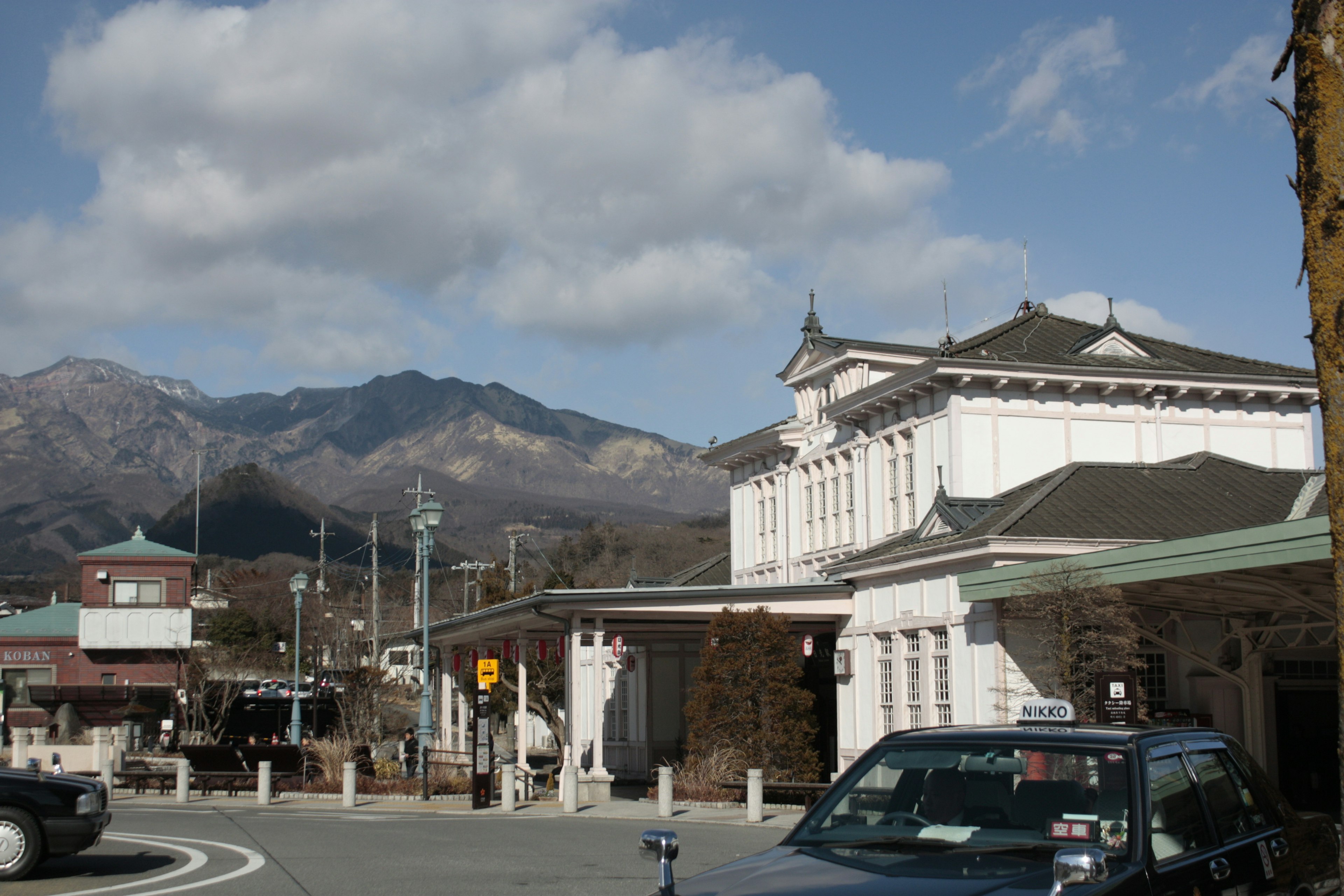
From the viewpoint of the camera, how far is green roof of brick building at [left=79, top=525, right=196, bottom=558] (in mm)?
61812

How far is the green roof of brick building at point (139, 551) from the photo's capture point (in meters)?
61.8

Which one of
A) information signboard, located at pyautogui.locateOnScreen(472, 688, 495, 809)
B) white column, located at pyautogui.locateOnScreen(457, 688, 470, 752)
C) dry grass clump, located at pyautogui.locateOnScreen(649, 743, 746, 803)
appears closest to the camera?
dry grass clump, located at pyautogui.locateOnScreen(649, 743, 746, 803)

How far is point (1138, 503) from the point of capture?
23.0m

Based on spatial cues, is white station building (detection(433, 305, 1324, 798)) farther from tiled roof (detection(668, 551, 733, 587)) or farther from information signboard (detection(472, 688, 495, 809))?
tiled roof (detection(668, 551, 733, 587))

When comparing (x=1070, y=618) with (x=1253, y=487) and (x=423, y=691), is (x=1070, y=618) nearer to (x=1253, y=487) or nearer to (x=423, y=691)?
(x=1253, y=487)

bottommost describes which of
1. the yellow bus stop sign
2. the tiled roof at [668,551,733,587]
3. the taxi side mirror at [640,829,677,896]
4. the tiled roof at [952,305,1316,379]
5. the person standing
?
the person standing

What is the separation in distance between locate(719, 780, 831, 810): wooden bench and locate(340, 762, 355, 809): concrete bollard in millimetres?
7139

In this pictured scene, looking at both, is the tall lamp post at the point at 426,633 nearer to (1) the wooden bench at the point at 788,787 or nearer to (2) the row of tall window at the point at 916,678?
(1) the wooden bench at the point at 788,787

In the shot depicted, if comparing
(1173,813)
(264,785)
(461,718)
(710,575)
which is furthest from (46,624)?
(1173,813)

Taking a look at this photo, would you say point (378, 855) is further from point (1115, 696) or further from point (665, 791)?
point (1115, 696)

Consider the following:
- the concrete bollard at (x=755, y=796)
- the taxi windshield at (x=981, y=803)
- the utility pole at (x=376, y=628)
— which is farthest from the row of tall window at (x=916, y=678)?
the utility pole at (x=376, y=628)

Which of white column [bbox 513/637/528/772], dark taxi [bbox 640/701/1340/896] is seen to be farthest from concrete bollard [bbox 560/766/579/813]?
dark taxi [bbox 640/701/1340/896]

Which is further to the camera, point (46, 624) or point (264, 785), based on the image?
point (46, 624)

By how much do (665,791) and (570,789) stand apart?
8.62ft
